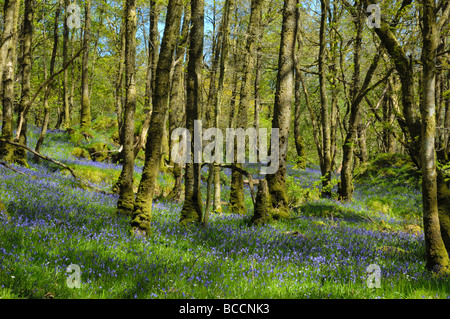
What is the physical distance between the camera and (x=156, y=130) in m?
6.11

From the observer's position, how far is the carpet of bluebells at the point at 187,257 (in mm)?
3748

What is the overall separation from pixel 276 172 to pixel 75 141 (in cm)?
1525

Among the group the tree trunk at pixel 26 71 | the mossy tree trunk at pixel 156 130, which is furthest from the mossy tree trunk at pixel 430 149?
the tree trunk at pixel 26 71

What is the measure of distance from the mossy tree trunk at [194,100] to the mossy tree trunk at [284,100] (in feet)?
6.78

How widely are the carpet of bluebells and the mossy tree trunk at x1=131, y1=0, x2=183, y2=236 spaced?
1.20 ft

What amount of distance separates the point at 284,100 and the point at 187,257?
5032mm

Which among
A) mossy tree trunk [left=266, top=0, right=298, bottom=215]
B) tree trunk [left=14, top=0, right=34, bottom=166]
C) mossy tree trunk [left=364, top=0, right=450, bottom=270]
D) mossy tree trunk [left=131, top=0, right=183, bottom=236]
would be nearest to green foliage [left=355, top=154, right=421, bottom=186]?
mossy tree trunk [left=266, top=0, right=298, bottom=215]

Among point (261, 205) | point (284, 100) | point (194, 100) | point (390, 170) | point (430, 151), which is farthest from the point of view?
point (390, 170)

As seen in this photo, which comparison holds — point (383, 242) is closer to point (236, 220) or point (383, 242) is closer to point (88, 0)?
point (236, 220)

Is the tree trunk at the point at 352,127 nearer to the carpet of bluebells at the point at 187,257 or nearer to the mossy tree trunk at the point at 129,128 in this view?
the carpet of bluebells at the point at 187,257

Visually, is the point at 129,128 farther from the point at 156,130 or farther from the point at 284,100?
the point at 284,100

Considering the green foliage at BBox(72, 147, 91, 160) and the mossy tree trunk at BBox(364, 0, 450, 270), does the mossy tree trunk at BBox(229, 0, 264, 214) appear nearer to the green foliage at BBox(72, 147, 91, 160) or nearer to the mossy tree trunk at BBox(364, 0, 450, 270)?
the mossy tree trunk at BBox(364, 0, 450, 270)

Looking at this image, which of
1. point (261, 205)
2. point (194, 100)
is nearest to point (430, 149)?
Result: point (261, 205)

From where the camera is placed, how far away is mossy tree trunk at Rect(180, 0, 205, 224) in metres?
7.78
